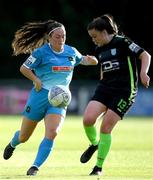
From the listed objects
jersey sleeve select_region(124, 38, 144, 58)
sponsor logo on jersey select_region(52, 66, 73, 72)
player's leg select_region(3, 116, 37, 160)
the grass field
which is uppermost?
jersey sleeve select_region(124, 38, 144, 58)

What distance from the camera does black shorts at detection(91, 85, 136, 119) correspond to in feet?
35.5

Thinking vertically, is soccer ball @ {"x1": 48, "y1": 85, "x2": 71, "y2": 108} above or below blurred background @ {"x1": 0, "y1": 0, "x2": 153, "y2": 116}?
above

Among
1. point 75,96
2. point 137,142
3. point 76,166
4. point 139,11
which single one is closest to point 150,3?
point 139,11

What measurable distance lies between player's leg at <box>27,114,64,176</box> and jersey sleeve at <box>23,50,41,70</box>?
0.73m

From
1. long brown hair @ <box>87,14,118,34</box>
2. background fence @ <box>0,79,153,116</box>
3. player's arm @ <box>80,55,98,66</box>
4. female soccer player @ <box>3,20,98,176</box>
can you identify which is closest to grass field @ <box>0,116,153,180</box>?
female soccer player @ <box>3,20,98,176</box>

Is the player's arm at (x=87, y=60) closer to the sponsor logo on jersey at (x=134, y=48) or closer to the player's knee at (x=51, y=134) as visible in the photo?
the sponsor logo on jersey at (x=134, y=48)

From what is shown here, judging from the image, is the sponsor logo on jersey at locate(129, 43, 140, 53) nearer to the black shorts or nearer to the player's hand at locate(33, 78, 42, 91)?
the black shorts

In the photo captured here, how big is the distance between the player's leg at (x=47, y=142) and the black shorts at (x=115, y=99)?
66 cm

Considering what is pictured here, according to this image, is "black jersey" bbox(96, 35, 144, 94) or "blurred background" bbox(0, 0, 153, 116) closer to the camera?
"black jersey" bbox(96, 35, 144, 94)

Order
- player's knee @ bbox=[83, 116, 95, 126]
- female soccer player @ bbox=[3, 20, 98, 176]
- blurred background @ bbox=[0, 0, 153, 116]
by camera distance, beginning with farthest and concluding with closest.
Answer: blurred background @ bbox=[0, 0, 153, 116] < player's knee @ bbox=[83, 116, 95, 126] < female soccer player @ bbox=[3, 20, 98, 176]

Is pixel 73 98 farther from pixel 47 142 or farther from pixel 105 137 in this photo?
pixel 47 142

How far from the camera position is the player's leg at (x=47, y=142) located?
10.5 meters

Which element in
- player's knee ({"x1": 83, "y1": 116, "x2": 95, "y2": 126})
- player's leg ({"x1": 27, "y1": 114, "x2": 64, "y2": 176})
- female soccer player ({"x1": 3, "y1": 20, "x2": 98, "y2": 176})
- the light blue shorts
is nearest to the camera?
player's leg ({"x1": 27, "y1": 114, "x2": 64, "y2": 176})

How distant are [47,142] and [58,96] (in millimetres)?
600
